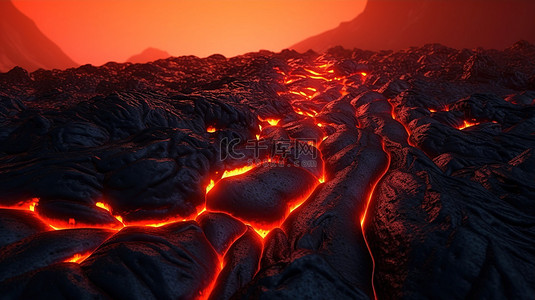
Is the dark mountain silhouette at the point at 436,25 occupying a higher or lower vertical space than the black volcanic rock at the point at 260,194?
higher

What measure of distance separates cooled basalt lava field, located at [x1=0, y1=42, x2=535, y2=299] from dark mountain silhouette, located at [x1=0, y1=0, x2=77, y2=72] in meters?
61.4

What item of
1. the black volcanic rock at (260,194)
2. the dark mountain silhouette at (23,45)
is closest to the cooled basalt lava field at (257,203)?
the black volcanic rock at (260,194)

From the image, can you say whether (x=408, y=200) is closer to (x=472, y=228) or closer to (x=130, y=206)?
(x=472, y=228)

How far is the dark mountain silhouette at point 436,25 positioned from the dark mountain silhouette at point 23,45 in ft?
210

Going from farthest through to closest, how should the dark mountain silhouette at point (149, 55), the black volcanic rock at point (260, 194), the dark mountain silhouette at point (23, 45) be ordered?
the dark mountain silhouette at point (149, 55)
the dark mountain silhouette at point (23, 45)
the black volcanic rock at point (260, 194)

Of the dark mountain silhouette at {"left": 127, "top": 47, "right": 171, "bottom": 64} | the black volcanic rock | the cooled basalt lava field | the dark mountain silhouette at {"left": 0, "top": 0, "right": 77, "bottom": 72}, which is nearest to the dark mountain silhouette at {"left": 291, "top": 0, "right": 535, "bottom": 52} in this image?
the cooled basalt lava field

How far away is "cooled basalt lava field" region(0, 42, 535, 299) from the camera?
1755 millimetres

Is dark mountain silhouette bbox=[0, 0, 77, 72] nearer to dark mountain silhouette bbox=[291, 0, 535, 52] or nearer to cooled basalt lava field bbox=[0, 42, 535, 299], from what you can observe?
cooled basalt lava field bbox=[0, 42, 535, 299]

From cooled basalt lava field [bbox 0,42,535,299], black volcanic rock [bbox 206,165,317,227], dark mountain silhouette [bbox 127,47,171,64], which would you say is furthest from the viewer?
dark mountain silhouette [bbox 127,47,171,64]

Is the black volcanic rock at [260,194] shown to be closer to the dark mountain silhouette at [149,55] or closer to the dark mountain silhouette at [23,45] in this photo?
the dark mountain silhouette at [23,45]

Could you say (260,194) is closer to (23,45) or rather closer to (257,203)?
(257,203)

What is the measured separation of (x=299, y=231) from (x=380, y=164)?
1.92 m

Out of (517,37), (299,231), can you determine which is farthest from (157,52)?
(299,231)

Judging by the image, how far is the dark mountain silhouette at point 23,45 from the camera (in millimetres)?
48369
